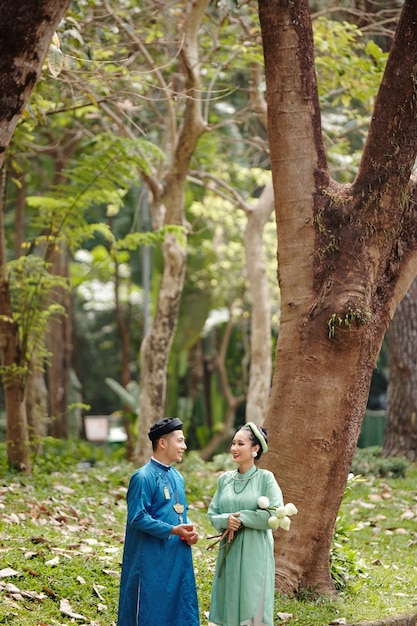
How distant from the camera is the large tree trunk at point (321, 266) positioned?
745 cm

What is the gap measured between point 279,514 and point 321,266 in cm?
253

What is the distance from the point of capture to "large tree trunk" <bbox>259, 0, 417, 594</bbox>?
745cm

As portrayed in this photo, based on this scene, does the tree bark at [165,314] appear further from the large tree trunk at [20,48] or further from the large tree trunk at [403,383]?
the large tree trunk at [20,48]

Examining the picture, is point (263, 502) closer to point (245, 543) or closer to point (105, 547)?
point (245, 543)

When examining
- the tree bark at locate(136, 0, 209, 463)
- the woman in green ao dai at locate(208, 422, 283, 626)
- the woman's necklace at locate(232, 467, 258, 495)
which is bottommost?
the woman in green ao dai at locate(208, 422, 283, 626)

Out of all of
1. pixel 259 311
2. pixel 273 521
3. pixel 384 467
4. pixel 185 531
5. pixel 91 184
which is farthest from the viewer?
pixel 259 311

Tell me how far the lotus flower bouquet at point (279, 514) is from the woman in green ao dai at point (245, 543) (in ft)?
0.21

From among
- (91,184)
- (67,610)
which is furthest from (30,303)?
(67,610)

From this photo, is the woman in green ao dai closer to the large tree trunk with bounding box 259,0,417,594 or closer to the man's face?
the man's face

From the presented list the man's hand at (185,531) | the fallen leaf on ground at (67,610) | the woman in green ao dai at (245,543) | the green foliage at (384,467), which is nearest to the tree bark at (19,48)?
the man's hand at (185,531)

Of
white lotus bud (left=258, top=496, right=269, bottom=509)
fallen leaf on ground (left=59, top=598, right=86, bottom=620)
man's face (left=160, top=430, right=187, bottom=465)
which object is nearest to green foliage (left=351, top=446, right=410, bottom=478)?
fallen leaf on ground (left=59, top=598, right=86, bottom=620)

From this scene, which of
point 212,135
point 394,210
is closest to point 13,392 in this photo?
point 394,210

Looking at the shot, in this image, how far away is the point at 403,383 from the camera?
15.1 metres

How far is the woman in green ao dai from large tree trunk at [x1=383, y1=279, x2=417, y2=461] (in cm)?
926
